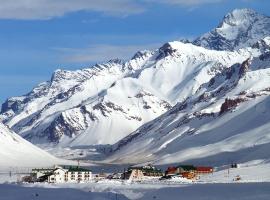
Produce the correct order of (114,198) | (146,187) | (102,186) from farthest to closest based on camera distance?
(102,186)
(146,187)
(114,198)

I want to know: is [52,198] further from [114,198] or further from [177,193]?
[177,193]

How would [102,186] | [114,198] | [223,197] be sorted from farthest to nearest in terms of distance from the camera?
[102,186]
[114,198]
[223,197]

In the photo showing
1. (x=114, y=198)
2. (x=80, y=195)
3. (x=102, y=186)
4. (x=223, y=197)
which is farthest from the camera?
(x=102, y=186)

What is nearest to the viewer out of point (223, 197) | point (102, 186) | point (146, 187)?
point (223, 197)

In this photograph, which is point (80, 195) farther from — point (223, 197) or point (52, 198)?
point (223, 197)

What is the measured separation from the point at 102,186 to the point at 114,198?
111ft

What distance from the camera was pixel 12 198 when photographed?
12925cm

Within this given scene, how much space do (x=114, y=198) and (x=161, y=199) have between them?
8.77 meters

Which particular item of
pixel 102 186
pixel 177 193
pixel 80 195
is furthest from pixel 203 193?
pixel 102 186

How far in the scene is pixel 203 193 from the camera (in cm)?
12781

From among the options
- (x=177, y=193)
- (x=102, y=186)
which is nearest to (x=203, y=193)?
(x=177, y=193)

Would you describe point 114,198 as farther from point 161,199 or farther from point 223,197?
point 223,197

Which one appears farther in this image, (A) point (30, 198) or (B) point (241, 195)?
(A) point (30, 198)

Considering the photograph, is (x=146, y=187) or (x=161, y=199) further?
(x=146, y=187)
